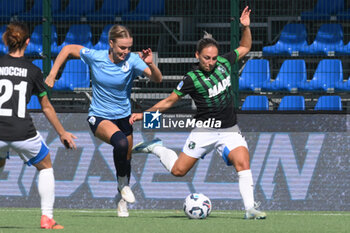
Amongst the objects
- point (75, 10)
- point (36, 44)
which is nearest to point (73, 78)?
point (36, 44)

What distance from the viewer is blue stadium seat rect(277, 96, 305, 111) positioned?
10922mm

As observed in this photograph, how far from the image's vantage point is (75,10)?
13469 mm

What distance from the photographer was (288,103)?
1100 centimetres

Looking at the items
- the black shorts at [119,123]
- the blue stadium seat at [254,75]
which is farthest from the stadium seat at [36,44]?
the black shorts at [119,123]

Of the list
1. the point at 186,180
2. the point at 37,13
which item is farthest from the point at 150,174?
the point at 37,13

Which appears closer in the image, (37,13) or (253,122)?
(253,122)

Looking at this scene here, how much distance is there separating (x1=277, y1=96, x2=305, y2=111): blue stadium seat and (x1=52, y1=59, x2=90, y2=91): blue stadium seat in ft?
9.69

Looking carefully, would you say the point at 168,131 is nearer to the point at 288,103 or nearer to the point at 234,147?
the point at 288,103

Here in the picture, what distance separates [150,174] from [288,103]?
2201mm

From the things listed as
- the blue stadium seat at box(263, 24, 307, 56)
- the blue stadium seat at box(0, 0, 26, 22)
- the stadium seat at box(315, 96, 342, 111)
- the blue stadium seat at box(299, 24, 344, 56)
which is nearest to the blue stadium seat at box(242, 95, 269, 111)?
the stadium seat at box(315, 96, 342, 111)

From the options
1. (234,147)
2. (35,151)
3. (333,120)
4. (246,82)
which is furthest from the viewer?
(246,82)

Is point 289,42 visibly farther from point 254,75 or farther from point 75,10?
point 75,10

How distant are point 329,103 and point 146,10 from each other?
4114 mm

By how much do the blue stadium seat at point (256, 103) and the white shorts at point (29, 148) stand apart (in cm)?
475
